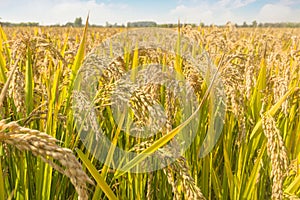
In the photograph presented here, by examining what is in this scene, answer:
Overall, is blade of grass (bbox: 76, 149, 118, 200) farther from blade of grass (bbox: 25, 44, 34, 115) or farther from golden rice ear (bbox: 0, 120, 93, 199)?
blade of grass (bbox: 25, 44, 34, 115)

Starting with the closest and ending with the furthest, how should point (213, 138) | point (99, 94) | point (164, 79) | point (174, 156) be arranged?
point (174, 156) < point (99, 94) < point (164, 79) < point (213, 138)

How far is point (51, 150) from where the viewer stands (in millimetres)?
433

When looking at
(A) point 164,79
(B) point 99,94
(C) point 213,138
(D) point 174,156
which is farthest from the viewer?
(C) point 213,138

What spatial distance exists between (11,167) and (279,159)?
3.32 ft

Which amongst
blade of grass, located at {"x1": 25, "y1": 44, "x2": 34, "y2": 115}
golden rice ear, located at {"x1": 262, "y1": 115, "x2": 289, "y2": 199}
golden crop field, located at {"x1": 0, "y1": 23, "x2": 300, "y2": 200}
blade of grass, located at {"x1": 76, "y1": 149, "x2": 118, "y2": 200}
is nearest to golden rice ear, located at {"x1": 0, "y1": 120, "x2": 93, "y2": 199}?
golden crop field, located at {"x1": 0, "y1": 23, "x2": 300, "y2": 200}

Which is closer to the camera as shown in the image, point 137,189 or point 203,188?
point 137,189

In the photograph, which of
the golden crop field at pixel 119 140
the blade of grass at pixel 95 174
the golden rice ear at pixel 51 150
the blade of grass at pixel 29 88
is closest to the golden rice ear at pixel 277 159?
the golden crop field at pixel 119 140

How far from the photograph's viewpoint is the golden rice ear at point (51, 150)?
1.36 feet

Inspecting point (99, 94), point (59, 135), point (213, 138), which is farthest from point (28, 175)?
point (213, 138)

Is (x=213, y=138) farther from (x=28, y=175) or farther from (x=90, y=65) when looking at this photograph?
(x=28, y=175)

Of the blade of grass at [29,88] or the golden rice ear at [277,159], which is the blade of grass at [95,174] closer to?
the golden rice ear at [277,159]

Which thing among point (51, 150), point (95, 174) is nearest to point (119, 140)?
point (95, 174)

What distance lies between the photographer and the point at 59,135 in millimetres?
1428

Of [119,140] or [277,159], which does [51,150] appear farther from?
[119,140]
